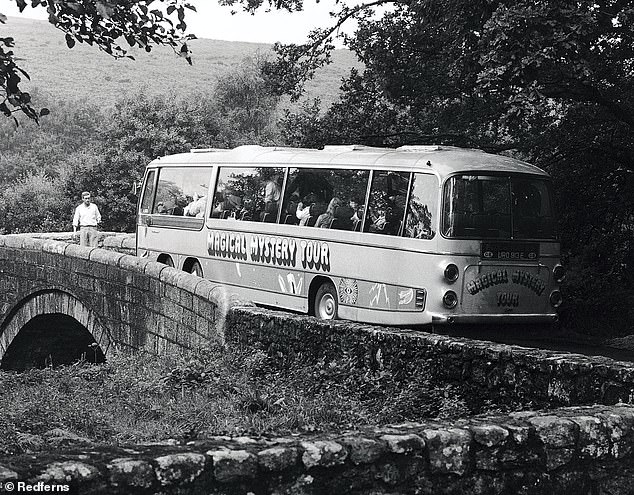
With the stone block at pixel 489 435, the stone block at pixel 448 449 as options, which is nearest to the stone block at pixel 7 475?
the stone block at pixel 448 449

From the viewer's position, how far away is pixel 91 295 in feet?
62.0

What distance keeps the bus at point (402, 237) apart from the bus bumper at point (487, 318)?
0.01 m

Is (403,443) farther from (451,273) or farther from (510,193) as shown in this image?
(510,193)

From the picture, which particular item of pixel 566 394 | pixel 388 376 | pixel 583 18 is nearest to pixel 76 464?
pixel 566 394

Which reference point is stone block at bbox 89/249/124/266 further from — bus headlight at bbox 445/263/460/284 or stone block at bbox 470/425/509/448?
stone block at bbox 470/425/509/448

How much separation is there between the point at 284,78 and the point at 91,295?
674 centimetres

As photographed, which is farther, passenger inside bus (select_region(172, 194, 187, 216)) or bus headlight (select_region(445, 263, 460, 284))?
passenger inside bus (select_region(172, 194, 187, 216))

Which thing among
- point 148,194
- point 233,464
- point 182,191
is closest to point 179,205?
point 182,191

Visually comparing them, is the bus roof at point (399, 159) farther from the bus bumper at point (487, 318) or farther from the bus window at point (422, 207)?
the bus bumper at point (487, 318)

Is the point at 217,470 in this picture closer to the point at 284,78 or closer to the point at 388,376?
the point at 388,376

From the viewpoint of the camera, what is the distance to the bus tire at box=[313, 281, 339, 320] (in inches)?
564

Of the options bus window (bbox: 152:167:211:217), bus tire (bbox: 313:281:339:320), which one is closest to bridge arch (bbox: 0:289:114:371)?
bus window (bbox: 152:167:211:217)

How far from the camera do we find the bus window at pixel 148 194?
19922 mm

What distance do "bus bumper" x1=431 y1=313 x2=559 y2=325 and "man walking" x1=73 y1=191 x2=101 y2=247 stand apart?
41.8ft
